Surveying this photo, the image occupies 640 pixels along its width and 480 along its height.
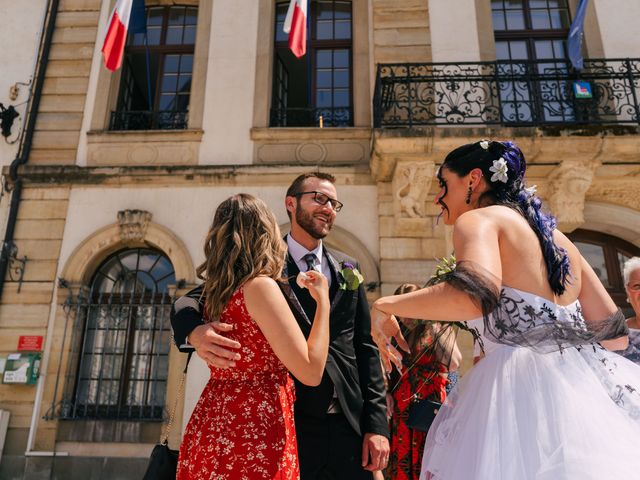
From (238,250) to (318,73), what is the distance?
7.76 metres

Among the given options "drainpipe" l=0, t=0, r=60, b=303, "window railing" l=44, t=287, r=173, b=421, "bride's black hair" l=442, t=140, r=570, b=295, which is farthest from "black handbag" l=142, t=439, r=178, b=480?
"drainpipe" l=0, t=0, r=60, b=303

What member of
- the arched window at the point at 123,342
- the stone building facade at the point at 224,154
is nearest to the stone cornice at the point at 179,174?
the stone building facade at the point at 224,154

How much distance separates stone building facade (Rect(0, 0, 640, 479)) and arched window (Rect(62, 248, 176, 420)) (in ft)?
0.10

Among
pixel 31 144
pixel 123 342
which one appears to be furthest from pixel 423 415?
pixel 31 144

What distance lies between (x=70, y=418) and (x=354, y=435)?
237 inches

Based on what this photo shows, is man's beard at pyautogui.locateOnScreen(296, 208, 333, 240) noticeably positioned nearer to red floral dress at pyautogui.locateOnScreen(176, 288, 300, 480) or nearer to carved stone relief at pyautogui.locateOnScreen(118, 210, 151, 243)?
red floral dress at pyautogui.locateOnScreen(176, 288, 300, 480)

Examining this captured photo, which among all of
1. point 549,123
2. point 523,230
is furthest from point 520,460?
point 549,123

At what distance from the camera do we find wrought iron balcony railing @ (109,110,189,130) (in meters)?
8.74

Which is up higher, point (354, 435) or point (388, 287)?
point (388, 287)

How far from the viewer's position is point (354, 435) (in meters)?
2.42

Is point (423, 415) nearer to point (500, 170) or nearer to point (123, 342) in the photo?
point (500, 170)

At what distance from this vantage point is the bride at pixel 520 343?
5.25 feet

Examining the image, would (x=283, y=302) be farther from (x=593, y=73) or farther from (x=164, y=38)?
(x=164, y=38)

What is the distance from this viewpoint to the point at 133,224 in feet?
25.3
